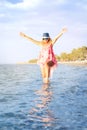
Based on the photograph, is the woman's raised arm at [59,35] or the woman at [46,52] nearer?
the woman's raised arm at [59,35]

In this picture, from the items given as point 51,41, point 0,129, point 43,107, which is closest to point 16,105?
point 43,107

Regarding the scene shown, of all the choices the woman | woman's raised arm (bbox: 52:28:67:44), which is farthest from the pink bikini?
woman's raised arm (bbox: 52:28:67:44)

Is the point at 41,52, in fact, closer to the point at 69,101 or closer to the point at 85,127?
the point at 69,101

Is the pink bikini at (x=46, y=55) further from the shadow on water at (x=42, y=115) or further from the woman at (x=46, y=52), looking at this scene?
the shadow on water at (x=42, y=115)

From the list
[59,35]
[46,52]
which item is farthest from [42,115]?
[46,52]

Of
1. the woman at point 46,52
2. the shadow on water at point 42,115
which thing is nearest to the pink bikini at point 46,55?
the woman at point 46,52

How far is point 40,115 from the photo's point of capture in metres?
12.0

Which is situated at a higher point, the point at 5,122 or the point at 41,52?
the point at 41,52

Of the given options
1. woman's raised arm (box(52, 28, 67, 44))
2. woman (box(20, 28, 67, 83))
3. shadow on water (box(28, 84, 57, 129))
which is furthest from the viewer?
woman (box(20, 28, 67, 83))

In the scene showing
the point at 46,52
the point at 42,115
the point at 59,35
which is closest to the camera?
the point at 42,115

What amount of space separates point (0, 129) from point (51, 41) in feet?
38.4

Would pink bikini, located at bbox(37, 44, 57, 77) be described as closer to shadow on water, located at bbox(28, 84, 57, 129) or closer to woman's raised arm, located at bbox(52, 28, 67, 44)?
woman's raised arm, located at bbox(52, 28, 67, 44)

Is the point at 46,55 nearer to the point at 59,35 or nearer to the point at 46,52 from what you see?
the point at 46,52

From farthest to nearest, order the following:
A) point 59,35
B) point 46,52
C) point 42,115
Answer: point 46,52 < point 59,35 < point 42,115
